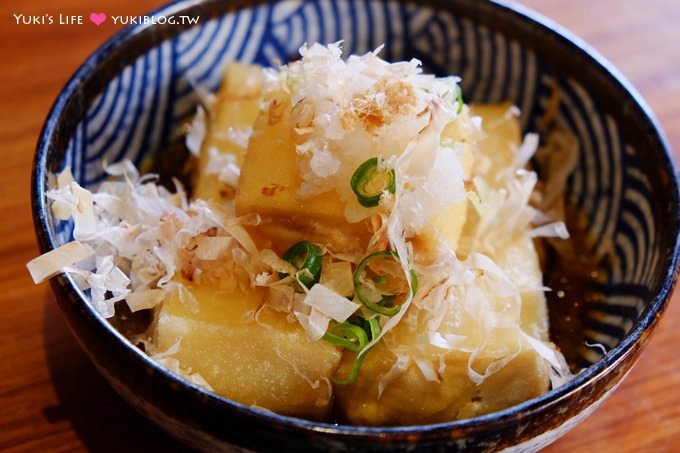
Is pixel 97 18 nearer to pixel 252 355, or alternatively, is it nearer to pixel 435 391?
pixel 252 355

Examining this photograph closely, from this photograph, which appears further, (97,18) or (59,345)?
(97,18)

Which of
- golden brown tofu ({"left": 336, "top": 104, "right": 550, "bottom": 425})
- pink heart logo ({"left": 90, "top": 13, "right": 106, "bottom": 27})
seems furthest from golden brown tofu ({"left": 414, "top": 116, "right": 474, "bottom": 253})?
pink heart logo ({"left": 90, "top": 13, "right": 106, "bottom": 27})

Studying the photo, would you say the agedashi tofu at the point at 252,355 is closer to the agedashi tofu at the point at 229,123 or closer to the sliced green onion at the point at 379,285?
the sliced green onion at the point at 379,285

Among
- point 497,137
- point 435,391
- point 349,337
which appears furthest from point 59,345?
point 497,137

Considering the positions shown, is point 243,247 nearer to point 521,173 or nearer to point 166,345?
point 166,345

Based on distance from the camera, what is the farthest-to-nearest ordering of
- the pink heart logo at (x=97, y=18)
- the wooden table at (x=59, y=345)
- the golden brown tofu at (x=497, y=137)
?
the pink heart logo at (x=97, y=18), the golden brown tofu at (x=497, y=137), the wooden table at (x=59, y=345)

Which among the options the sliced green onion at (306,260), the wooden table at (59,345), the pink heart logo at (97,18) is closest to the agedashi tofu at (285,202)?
the sliced green onion at (306,260)

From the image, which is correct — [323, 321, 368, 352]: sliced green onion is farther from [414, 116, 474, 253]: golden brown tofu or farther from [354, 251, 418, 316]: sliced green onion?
[414, 116, 474, 253]: golden brown tofu

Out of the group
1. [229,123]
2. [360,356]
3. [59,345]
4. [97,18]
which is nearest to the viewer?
[360,356]
